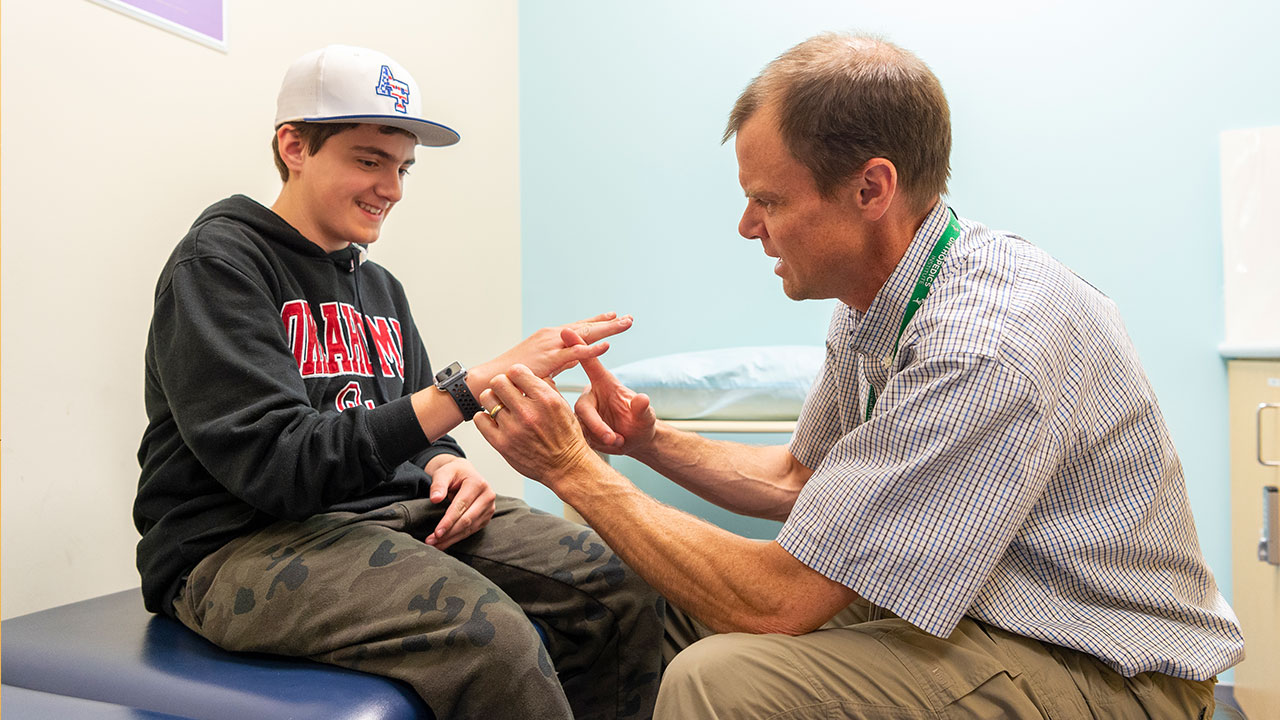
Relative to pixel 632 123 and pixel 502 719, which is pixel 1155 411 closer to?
pixel 502 719

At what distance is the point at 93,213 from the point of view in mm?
1617

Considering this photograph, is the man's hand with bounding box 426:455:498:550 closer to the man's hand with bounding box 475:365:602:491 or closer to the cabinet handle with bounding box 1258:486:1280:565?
→ the man's hand with bounding box 475:365:602:491

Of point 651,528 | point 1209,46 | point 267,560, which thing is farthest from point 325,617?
point 1209,46

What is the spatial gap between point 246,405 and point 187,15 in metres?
0.95

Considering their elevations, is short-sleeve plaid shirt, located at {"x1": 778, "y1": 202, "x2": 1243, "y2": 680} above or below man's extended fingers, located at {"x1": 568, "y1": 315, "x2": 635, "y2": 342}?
below

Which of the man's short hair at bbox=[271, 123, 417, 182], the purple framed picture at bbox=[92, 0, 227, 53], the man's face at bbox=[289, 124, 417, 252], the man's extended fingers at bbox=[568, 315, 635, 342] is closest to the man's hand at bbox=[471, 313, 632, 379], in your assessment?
the man's extended fingers at bbox=[568, 315, 635, 342]

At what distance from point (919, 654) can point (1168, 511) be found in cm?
35

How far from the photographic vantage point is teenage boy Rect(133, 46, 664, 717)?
1.22 metres

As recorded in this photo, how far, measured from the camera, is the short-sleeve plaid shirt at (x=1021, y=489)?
1.01 m

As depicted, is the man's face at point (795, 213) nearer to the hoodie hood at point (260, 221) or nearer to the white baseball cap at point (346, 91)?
the white baseball cap at point (346, 91)

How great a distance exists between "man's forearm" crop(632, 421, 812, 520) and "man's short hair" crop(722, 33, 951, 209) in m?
0.53

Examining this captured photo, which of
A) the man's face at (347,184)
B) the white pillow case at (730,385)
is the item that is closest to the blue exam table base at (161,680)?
the man's face at (347,184)

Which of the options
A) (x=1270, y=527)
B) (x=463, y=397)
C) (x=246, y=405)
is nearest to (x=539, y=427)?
(x=463, y=397)

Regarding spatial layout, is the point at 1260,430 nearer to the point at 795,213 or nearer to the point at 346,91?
the point at 795,213
